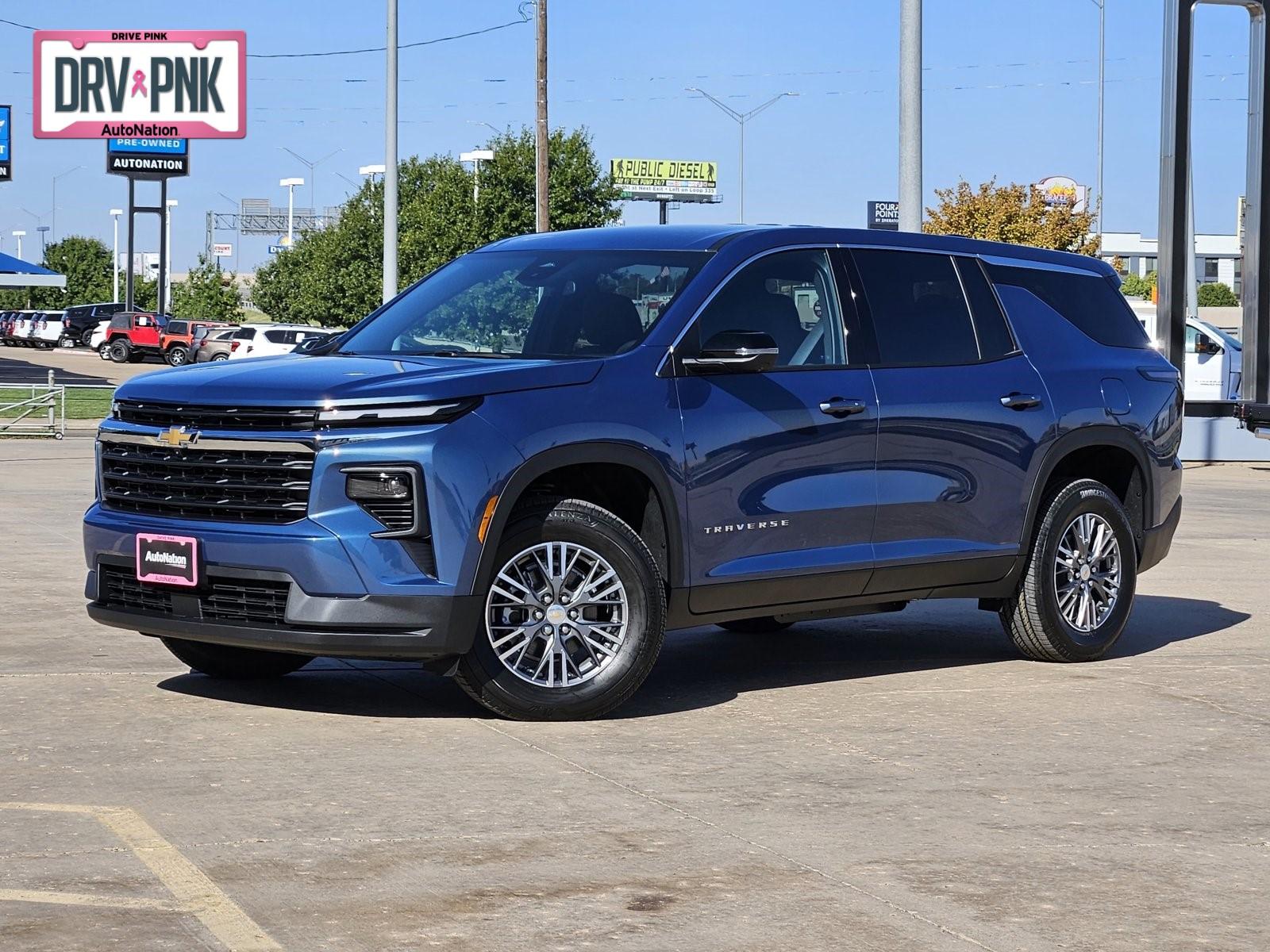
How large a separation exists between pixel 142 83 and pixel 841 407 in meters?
57.3

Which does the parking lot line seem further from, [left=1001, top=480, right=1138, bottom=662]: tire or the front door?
[left=1001, top=480, right=1138, bottom=662]: tire

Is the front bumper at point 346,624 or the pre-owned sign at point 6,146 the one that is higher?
the pre-owned sign at point 6,146

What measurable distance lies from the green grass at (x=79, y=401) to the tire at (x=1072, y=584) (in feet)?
80.6

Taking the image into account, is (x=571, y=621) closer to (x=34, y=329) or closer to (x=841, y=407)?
(x=841, y=407)

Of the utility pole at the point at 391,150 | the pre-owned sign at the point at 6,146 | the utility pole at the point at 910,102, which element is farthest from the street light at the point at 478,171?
the utility pole at the point at 910,102

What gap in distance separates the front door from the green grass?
82.0ft

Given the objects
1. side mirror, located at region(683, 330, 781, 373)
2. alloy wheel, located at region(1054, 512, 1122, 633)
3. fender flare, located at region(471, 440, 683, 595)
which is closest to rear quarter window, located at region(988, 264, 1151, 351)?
alloy wheel, located at region(1054, 512, 1122, 633)

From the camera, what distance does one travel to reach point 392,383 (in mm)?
7152

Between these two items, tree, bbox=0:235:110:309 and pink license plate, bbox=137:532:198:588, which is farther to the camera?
tree, bbox=0:235:110:309

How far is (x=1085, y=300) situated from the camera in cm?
984

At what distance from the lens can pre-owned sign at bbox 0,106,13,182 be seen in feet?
250

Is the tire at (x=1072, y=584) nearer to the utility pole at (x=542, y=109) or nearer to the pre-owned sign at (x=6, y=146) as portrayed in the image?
the utility pole at (x=542, y=109)

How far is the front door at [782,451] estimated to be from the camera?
7836mm

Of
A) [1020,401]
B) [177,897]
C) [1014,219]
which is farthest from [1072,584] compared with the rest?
[1014,219]
